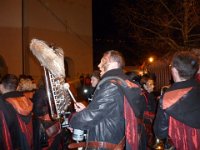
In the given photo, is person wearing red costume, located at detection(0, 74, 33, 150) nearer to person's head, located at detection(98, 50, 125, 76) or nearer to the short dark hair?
the short dark hair

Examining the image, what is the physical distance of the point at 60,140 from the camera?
310 inches

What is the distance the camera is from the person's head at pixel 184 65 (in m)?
4.61

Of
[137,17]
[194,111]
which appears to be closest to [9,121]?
[194,111]

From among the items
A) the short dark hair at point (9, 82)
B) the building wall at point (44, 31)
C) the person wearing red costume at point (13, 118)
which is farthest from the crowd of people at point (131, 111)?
the building wall at point (44, 31)

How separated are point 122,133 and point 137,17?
16897 mm

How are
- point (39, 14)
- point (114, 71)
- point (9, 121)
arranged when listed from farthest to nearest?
point (39, 14) < point (9, 121) < point (114, 71)

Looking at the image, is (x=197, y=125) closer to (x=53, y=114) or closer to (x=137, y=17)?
(x=53, y=114)

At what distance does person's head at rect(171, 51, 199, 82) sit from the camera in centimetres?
461

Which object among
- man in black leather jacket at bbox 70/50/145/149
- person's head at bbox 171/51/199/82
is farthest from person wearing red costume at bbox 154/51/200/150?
man in black leather jacket at bbox 70/50/145/149

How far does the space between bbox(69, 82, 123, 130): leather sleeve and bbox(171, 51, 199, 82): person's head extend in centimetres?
76

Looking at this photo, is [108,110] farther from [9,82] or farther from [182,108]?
[9,82]

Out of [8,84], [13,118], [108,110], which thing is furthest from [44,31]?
[108,110]

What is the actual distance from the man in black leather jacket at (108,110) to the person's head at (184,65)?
57 centimetres

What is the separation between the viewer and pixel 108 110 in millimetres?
4531
